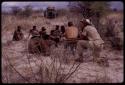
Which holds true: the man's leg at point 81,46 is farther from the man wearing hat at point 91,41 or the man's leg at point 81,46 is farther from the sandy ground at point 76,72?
the sandy ground at point 76,72

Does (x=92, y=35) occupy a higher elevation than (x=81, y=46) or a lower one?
higher

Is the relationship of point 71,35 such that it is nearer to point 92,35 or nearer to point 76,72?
point 92,35

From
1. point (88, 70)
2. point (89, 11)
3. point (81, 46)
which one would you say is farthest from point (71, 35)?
point (89, 11)

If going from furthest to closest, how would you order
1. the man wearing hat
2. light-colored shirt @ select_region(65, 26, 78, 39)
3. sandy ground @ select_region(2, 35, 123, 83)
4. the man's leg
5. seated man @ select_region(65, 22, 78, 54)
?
light-colored shirt @ select_region(65, 26, 78, 39) < seated man @ select_region(65, 22, 78, 54) < the man's leg < the man wearing hat < sandy ground @ select_region(2, 35, 123, 83)

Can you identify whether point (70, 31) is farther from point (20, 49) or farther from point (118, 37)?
point (118, 37)

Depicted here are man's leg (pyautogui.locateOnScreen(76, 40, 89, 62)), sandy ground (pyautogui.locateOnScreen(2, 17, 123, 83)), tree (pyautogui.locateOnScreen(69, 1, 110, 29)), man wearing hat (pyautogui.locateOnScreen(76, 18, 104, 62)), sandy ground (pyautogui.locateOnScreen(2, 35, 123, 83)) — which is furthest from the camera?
man's leg (pyautogui.locateOnScreen(76, 40, 89, 62))

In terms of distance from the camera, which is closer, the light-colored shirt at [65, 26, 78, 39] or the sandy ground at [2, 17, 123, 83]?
the sandy ground at [2, 17, 123, 83]

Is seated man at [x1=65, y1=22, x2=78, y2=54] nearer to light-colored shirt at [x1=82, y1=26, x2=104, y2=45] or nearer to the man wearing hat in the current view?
the man wearing hat

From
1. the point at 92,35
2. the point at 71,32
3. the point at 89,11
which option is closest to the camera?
the point at 89,11

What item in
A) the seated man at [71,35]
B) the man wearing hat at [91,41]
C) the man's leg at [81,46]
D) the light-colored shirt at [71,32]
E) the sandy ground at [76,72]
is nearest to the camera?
the sandy ground at [76,72]

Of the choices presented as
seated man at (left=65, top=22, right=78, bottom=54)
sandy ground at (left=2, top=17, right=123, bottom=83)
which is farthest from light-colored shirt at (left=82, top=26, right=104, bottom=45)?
seated man at (left=65, top=22, right=78, bottom=54)

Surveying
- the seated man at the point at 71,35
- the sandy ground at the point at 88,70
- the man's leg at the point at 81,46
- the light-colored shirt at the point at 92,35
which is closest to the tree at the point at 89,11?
the light-colored shirt at the point at 92,35

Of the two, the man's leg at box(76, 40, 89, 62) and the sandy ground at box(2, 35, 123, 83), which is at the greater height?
the man's leg at box(76, 40, 89, 62)

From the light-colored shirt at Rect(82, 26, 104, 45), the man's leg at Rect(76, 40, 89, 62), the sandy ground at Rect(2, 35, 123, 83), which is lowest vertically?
the sandy ground at Rect(2, 35, 123, 83)
